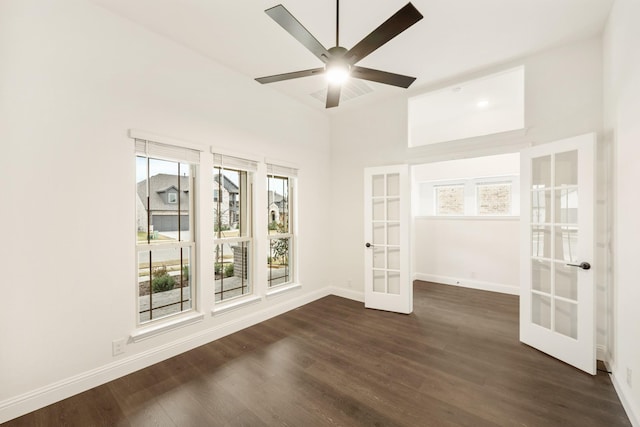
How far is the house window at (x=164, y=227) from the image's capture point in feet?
8.71

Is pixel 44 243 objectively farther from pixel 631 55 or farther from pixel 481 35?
pixel 631 55

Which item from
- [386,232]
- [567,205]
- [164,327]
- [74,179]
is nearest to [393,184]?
[386,232]

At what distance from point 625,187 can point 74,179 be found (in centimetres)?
430

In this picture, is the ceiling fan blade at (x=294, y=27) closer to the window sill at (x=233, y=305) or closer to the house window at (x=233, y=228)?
the house window at (x=233, y=228)

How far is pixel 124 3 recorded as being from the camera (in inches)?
89.2

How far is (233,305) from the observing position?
3260 millimetres

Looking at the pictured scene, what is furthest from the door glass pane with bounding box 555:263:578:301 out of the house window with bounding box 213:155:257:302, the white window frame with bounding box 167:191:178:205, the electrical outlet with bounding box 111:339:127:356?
the electrical outlet with bounding box 111:339:127:356

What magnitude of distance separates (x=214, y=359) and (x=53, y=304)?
1.39m

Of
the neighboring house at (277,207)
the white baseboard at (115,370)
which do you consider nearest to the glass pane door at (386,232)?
the neighboring house at (277,207)

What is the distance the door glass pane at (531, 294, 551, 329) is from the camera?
2764 millimetres

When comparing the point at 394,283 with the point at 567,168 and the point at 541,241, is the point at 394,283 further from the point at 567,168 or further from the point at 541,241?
the point at 567,168

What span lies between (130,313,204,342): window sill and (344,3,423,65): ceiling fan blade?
9.54 feet

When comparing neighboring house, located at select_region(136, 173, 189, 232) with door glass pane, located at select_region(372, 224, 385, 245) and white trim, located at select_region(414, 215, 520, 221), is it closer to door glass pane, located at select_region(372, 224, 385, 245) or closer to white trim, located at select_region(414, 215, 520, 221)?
door glass pane, located at select_region(372, 224, 385, 245)

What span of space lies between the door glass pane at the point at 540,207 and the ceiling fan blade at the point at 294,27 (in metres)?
2.63
